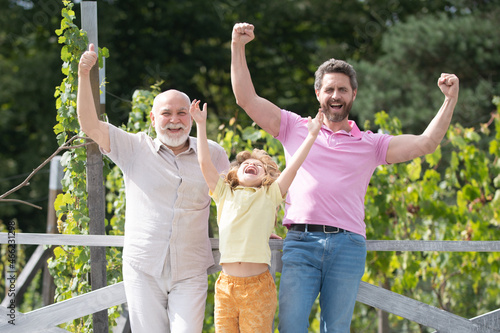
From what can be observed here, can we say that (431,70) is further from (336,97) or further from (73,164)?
(73,164)

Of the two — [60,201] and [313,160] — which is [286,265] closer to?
[313,160]

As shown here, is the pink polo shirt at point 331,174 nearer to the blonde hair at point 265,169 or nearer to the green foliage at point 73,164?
the blonde hair at point 265,169

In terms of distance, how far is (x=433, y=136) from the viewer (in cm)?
273

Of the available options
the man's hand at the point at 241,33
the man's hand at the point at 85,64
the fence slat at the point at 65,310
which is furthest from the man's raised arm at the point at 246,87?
the fence slat at the point at 65,310

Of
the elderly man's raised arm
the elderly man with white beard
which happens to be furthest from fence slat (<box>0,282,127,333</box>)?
the elderly man's raised arm

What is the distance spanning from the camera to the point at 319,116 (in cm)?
256

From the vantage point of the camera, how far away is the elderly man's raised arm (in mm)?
2676

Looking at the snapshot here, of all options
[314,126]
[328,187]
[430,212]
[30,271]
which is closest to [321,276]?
[328,187]

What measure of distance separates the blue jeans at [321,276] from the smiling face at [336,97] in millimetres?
509

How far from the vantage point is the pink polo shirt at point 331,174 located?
8.70 feet

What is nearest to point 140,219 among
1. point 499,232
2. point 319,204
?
point 319,204

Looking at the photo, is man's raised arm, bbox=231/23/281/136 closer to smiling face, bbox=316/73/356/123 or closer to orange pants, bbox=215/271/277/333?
smiling face, bbox=316/73/356/123

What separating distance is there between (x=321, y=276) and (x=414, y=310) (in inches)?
18.6

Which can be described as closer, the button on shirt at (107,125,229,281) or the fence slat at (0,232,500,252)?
the button on shirt at (107,125,229,281)
